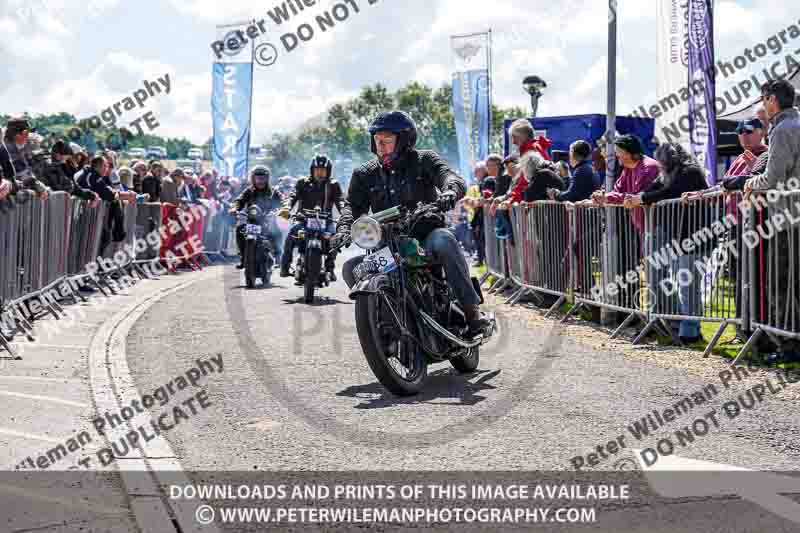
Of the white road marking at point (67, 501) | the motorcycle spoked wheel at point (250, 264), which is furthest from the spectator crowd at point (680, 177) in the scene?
the white road marking at point (67, 501)

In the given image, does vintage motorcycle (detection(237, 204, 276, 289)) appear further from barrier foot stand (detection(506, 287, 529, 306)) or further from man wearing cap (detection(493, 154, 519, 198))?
barrier foot stand (detection(506, 287, 529, 306))

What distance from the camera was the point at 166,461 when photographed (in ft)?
19.1

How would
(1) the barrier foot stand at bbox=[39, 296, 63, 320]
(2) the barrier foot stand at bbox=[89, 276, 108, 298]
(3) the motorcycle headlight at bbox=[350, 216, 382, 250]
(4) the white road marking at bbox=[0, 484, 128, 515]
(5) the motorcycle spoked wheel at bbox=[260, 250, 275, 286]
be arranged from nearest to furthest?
(4) the white road marking at bbox=[0, 484, 128, 515] → (3) the motorcycle headlight at bbox=[350, 216, 382, 250] → (1) the barrier foot stand at bbox=[39, 296, 63, 320] → (2) the barrier foot stand at bbox=[89, 276, 108, 298] → (5) the motorcycle spoked wheel at bbox=[260, 250, 275, 286]

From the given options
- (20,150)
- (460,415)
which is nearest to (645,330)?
(460,415)

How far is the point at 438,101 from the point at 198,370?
109242 millimetres

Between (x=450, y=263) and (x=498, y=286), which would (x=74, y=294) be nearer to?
(x=498, y=286)

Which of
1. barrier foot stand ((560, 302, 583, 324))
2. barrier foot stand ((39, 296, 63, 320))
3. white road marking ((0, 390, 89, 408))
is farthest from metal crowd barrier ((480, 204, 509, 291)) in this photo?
white road marking ((0, 390, 89, 408))

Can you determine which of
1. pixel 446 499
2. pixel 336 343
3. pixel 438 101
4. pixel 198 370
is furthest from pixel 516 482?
pixel 438 101

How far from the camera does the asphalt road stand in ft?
18.6

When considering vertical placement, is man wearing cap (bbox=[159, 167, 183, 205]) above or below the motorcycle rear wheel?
above

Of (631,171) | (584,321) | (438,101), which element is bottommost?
(584,321)

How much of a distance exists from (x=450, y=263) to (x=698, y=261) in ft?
9.74

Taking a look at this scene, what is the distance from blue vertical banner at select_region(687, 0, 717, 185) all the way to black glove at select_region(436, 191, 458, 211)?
7.23 m

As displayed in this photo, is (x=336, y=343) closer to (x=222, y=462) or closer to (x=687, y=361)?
(x=687, y=361)
